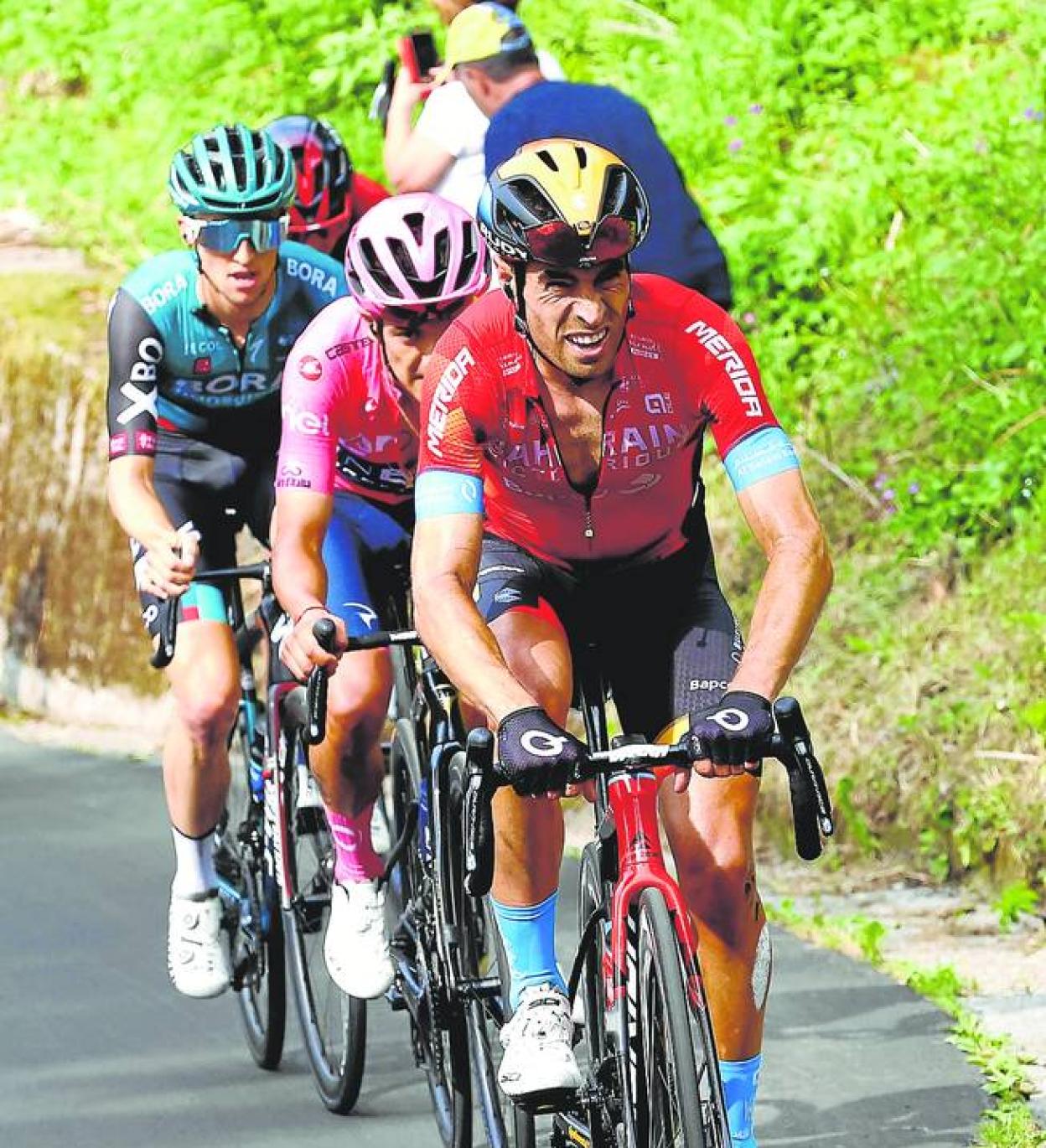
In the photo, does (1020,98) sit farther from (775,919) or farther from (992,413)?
(775,919)

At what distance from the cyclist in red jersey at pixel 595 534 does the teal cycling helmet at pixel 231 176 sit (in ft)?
5.36

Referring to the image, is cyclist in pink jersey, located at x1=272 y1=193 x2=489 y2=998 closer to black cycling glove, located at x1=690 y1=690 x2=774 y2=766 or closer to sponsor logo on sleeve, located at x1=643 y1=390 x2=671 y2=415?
sponsor logo on sleeve, located at x1=643 y1=390 x2=671 y2=415

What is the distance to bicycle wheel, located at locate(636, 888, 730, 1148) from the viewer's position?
3654mm

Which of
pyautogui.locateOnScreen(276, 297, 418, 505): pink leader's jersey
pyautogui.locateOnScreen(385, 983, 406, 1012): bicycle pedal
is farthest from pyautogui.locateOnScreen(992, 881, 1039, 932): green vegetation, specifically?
pyautogui.locateOnScreen(276, 297, 418, 505): pink leader's jersey

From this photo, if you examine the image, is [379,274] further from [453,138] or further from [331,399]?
[453,138]

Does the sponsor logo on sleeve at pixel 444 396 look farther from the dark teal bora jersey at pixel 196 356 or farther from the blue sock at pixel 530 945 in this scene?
the dark teal bora jersey at pixel 196 356

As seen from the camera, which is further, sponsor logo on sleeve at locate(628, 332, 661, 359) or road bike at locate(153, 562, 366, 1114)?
road bike at locate(153, 562, 366, 1114)

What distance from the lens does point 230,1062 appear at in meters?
6.08

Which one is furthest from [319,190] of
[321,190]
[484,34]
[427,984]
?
[427,984]

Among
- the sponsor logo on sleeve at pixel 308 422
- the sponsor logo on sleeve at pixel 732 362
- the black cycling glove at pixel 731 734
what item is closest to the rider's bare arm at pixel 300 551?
the sponsor logo on sleeve at pixel 308 422

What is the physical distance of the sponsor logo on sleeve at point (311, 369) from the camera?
5324 millimetres

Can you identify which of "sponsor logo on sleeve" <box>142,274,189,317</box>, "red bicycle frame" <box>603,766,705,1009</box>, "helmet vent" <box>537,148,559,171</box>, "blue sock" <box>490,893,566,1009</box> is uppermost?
"helmet vent" <box>537,148,559,171</box>

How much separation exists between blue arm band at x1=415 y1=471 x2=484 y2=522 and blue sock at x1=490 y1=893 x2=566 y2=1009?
2.51ft

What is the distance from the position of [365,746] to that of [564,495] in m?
1.27
